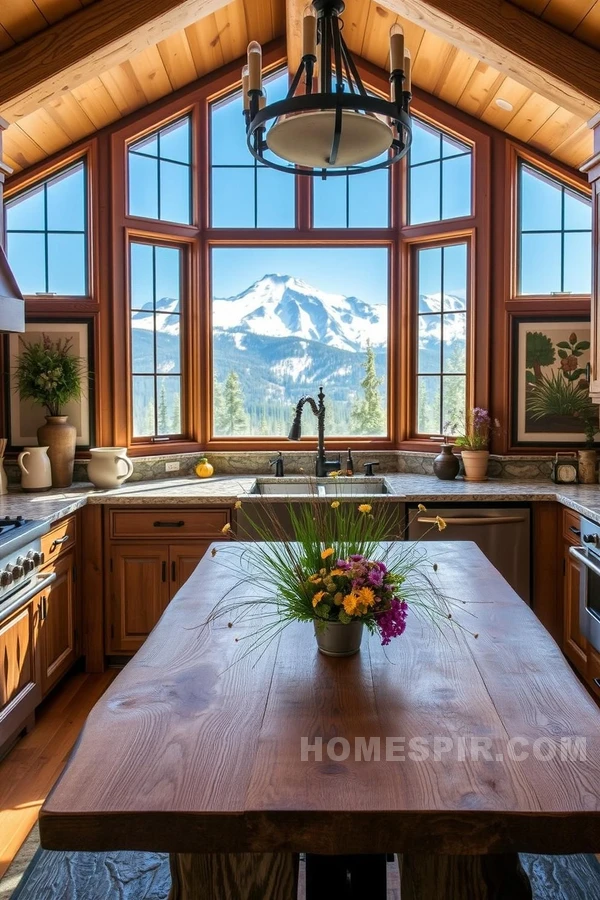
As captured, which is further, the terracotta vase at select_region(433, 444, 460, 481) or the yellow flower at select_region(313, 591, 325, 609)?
the terracotta vase at select_region(433, 444, 460, 481)

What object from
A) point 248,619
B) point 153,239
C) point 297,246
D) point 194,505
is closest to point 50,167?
point 153,239

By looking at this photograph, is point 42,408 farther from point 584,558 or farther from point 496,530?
point 584,558

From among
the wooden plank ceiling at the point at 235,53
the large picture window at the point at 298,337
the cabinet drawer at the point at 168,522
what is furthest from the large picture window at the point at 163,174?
the cabinet drawer at the point at 168,522

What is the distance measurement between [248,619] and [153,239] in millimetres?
3210

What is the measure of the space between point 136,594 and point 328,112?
2.79 m

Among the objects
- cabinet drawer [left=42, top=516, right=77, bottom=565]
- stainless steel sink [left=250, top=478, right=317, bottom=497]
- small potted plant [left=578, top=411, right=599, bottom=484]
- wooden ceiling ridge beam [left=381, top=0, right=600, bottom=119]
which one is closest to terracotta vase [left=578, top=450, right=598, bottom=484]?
small potted plant [left=578, top=411, right=599, bottom=484]

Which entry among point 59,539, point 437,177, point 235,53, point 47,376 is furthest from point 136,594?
point 235,53

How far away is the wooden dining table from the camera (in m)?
1.08

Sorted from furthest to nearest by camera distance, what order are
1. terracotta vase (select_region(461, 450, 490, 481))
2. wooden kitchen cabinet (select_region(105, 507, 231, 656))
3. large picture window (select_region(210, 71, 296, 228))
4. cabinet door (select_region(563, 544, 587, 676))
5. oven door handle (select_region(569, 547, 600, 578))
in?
large picture window (select_region(210, 71, 296, 228)), terracotta vase (select_region(461, 450, 490, 481)), wooden kitchen cabinet (select_region(105, 507, 231, 656)), cabinet door (select_region(563, 544, 587, 676)), oven door handle (select_region(569, 547, 600, 578))

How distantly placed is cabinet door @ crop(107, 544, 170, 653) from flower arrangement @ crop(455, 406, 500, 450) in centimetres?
182

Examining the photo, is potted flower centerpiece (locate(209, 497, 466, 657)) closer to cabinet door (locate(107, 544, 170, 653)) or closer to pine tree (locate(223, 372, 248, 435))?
cabinet door (locate(107, 544, 170, 653))

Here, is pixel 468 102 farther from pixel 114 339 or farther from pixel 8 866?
pixel 8 866

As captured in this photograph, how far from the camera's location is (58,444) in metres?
4.14

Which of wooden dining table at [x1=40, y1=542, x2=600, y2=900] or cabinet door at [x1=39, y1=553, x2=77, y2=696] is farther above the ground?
wooden dining table at [x1=40, y1=542, x2=600, y2=900]
